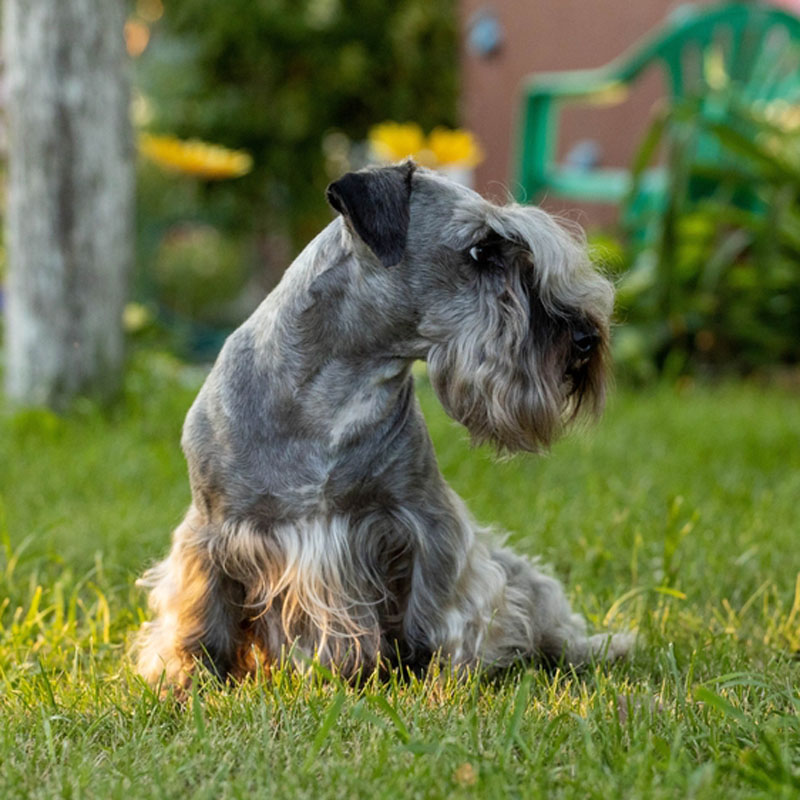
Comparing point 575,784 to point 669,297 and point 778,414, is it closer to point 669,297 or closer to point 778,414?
point 778,414

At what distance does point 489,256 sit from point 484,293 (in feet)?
0.29

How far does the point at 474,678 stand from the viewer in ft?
8.58

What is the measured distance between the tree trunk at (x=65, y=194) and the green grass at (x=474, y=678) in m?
0.35

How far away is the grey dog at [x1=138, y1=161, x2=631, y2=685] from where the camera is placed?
266cm

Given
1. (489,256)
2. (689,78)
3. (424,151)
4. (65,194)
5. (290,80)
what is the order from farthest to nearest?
(290,80) → (424,151) → (689,78) → (65,194) → (489,256)

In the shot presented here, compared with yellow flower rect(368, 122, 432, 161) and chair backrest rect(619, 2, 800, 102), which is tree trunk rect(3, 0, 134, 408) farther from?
chair backrest rect(619, 2, 800, 102)

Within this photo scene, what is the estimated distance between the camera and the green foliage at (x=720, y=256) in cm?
658

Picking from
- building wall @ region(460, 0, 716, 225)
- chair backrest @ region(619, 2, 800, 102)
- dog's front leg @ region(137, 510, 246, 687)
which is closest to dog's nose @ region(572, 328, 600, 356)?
dog's front leg @ region(137, 510, 246, 687)

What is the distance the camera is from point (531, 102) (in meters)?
7.81

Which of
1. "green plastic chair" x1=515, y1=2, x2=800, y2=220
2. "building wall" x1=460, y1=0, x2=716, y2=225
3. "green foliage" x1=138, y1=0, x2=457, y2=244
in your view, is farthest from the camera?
"green foliage" x1=138, y1=0, x2=457, y2=244

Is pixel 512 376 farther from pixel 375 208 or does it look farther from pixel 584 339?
pixel 375 208

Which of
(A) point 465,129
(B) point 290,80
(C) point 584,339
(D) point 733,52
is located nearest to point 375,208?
(C) point 584,339

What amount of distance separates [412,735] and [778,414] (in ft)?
13.8

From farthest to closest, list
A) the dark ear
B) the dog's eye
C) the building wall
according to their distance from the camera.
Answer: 1. the building wall
2. the dog's eye
3. the dark ear
